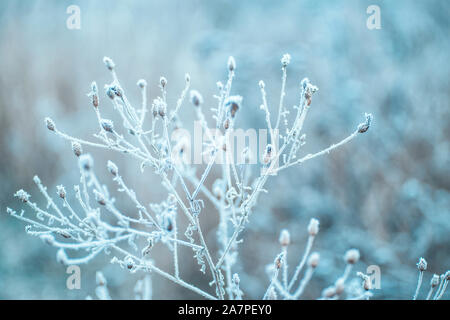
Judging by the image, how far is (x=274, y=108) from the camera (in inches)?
66.8

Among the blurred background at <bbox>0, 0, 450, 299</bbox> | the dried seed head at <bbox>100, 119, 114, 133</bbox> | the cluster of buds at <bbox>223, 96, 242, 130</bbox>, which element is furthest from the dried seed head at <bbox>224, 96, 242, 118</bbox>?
the blurred background at <bbox>0, 0, 450, 299</bbox>

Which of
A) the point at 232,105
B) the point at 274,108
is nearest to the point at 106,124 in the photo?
the point at 232,105

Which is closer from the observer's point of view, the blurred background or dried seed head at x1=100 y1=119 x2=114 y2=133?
dried seed head at x1=100 y1=119 x2=114 y2=133

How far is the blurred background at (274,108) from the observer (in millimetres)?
1290

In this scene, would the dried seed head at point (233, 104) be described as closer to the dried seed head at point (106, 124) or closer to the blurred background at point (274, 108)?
the dried seed head at point (106, 124)

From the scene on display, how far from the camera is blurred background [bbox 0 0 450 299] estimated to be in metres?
1.29

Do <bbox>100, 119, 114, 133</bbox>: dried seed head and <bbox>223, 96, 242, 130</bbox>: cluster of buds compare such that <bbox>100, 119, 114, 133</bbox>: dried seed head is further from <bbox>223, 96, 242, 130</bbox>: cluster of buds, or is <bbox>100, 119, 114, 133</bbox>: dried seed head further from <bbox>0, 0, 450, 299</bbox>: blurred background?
<bbox>0, 0, 450, 299</bbox>: blurred background

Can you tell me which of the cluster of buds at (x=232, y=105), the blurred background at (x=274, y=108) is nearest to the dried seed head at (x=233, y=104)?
the cluster of buds at (x=232, y=105)

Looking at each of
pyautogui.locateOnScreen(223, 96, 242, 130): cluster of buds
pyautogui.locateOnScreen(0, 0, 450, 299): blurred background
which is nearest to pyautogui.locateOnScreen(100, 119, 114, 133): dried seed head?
pyautogui.locateOnScreen(223, 96, 242, 130): cluster of buds

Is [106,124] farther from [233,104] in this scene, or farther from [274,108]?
[274,108]

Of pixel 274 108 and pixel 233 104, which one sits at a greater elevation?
pixel 274 108

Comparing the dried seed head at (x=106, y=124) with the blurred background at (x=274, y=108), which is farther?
the blurred background at (x=274, y=108)
